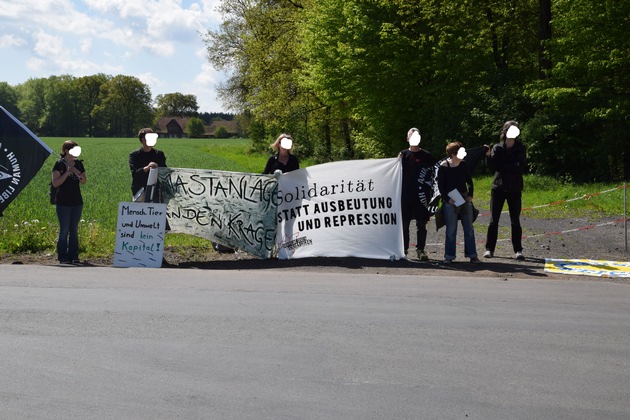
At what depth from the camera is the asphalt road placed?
5.48 m

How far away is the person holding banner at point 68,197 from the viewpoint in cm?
1232

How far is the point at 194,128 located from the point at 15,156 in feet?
591

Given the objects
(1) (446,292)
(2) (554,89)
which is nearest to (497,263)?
(1) (446,292)

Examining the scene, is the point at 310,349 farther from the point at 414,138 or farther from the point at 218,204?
the point at 218,204

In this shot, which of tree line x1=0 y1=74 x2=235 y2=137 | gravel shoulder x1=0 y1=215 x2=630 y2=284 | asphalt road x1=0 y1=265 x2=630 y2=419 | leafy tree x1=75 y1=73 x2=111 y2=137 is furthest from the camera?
leafy tree x1=75 y1=73 x2=111 y2=137

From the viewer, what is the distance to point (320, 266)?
1218cm

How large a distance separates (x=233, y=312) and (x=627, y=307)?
4.42m

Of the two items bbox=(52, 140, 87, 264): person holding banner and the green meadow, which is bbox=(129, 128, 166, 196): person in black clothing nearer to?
bbox=(52, 140, 87, 264): person holding banner

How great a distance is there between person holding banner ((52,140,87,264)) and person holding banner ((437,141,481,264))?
561cm

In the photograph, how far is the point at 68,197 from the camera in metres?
12.4

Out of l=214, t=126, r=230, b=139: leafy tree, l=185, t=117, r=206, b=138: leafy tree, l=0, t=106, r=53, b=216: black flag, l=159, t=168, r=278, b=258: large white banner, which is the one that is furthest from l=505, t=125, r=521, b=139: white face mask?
l=185, t=117, r=206, b=138: leafy tree

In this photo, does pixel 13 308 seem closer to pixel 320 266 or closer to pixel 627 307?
pixel 320 266

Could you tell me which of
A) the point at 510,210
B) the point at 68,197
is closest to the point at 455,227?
the point at 510,210

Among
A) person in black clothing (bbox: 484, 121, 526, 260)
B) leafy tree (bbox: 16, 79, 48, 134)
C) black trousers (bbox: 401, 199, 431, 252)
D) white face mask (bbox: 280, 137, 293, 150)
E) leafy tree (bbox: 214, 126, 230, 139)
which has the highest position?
leafy tree (bbox: 16, 79, 48, 134)
